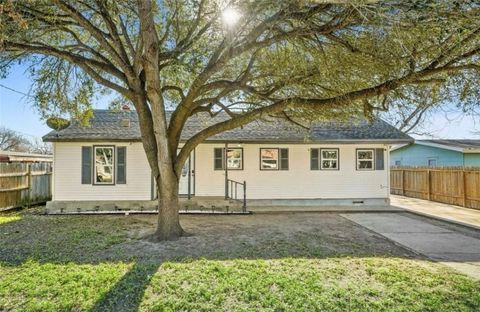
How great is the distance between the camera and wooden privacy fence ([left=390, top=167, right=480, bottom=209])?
12547 mm

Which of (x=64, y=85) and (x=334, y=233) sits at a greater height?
(x=64, y=85)

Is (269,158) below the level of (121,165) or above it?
above

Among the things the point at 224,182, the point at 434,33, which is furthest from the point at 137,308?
the point at 224,182

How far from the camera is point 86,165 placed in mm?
11945

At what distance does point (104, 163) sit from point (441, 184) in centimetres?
1469

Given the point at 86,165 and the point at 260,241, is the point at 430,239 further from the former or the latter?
the point at 86,165

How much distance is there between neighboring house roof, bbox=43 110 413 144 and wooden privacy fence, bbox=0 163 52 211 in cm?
227

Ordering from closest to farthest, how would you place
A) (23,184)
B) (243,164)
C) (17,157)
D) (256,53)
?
(256,53)
(23,184)
(243,164)
(17,157)

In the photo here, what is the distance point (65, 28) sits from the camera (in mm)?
6953

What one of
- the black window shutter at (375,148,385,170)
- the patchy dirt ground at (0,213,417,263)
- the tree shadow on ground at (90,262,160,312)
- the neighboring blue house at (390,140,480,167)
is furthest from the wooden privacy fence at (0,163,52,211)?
the neighboring blue house at (390,140,480,167)

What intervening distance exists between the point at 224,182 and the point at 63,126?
21.5 feet

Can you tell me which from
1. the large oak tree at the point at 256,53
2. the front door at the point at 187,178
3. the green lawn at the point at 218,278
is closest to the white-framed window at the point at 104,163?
the front door at the point at 187,178

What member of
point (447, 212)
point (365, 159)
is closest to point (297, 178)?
point (365, 159)

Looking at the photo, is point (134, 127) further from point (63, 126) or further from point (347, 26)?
point (347, 26)
